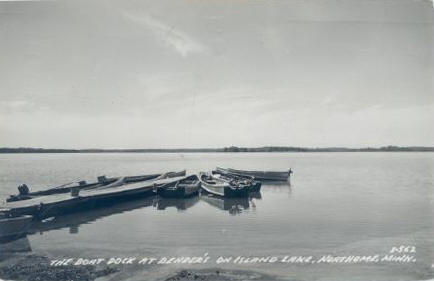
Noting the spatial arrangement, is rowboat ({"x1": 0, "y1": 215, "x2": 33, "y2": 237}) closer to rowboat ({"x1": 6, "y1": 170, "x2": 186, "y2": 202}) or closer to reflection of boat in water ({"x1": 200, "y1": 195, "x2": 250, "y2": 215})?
rowboat ({"x1": 6, "y1": 170, "x2": 186, "y2": 202})

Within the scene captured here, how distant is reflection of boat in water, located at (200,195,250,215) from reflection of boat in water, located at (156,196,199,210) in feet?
1.81

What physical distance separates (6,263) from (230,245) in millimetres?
4679

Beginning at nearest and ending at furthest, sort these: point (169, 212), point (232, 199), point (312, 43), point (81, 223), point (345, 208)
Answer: point (312, 43) < point (81, 223) < point (345, 208) < point (169, 212) < point (232, 199)

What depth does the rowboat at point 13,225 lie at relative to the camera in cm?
876

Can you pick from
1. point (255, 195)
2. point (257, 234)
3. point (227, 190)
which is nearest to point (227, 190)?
point (227, 190)

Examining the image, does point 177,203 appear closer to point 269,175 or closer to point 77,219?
point 77,219

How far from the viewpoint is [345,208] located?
38.2 ft

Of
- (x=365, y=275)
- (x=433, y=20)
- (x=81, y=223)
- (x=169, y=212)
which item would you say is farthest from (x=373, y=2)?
(x=81, y=223)

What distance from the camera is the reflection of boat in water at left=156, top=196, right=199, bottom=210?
13492 mm

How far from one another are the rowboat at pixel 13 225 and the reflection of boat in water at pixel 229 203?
6.09 m

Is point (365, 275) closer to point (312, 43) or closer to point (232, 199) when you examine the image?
point (312, 43)

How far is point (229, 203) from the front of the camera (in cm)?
1409

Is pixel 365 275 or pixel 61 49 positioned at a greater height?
pixel 61 49

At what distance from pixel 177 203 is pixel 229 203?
77.0 inches
